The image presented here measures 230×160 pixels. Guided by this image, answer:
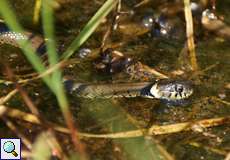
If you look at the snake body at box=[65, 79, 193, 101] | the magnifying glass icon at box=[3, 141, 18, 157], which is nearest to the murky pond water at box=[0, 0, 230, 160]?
the snake body at box=[65, 79, 193, 101]

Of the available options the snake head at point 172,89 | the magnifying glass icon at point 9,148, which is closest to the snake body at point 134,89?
the snake head at point 172,89

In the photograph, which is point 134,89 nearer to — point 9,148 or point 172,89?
point 172,89

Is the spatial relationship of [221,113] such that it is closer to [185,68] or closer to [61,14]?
[185,68]

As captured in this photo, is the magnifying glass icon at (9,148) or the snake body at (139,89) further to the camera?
the snake body at (139,89)

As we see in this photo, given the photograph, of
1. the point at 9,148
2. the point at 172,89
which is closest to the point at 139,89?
the point at 172,89

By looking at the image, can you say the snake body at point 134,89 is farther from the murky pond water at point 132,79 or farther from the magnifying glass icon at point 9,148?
the magnifying glass icon at point 9,148

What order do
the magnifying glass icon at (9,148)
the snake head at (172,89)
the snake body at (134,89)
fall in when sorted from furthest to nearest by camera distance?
1. the snake head at (172,89)
2. the snake body at (134,89)
3. the magnifying glass icon at (9,148)

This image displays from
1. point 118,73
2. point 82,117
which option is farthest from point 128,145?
point 118,73
